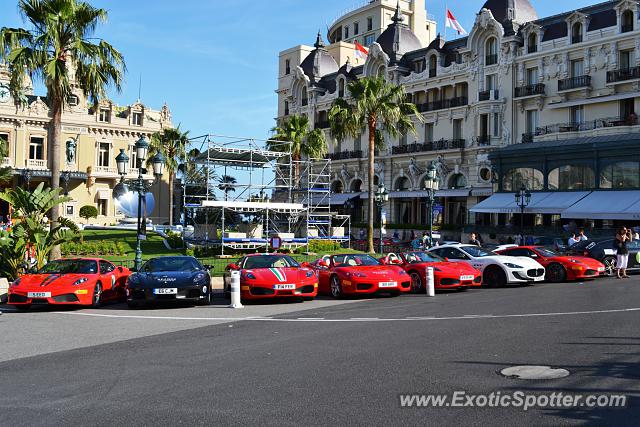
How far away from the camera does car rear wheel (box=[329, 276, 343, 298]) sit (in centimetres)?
1725

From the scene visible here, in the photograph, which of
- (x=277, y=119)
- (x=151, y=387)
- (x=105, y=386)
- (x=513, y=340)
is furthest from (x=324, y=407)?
(x=277, y=119)

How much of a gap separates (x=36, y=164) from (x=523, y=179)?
41.5 meters

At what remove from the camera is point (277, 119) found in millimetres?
71500

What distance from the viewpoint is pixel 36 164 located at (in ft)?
194

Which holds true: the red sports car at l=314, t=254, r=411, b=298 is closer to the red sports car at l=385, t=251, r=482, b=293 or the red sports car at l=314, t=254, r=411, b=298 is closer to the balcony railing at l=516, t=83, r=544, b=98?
the red sports car at l=385, t=251, r=482, b=293

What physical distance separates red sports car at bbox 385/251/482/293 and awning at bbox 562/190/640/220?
2060 cm

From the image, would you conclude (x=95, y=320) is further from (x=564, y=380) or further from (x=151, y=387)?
(x=564, y=380)

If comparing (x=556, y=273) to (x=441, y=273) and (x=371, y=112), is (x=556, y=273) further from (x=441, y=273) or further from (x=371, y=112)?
(x=371, y=112)

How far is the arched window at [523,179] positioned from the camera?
44062 mm

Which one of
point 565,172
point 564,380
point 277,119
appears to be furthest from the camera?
point 277,119

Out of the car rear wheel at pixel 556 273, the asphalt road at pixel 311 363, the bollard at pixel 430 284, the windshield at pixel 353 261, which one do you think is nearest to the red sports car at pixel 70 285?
the asphalt road at pixel 311 363

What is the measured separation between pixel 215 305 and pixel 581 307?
825 centimetres

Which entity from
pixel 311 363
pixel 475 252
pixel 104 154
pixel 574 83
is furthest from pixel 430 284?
pixel 104 154

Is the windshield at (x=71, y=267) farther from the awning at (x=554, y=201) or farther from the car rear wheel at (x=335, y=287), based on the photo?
the awning at (x=554, y=201)
